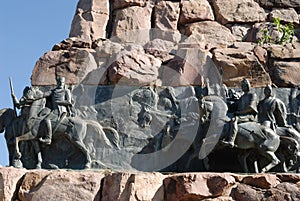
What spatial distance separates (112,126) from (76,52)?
1.64 m

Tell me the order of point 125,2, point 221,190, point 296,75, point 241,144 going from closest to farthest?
1. point 221,190
2. point 241,144
3. point 296,75
4. point 125,2

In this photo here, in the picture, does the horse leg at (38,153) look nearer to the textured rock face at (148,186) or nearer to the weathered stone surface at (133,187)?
the textured rock face at (148,186)

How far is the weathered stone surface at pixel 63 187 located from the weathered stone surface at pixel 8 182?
0.38 feet

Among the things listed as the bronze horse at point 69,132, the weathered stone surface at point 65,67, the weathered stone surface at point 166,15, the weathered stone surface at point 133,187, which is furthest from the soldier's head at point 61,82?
the weathered stone surface at point 166,15

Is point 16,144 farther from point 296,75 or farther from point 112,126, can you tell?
point 296,75

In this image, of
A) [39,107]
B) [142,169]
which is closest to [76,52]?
[39,107]

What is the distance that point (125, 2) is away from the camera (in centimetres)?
1445

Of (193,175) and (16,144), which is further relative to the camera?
(16,144)

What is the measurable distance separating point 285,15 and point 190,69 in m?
3.15

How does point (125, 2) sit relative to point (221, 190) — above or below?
above

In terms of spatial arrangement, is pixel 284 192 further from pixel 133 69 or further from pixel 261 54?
pixel 133 69

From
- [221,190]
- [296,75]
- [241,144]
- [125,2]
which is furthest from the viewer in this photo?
[125,2]

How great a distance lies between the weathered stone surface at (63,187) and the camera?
35.7ft

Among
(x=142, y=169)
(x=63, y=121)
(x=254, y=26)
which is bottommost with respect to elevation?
(x=142, y=169)
